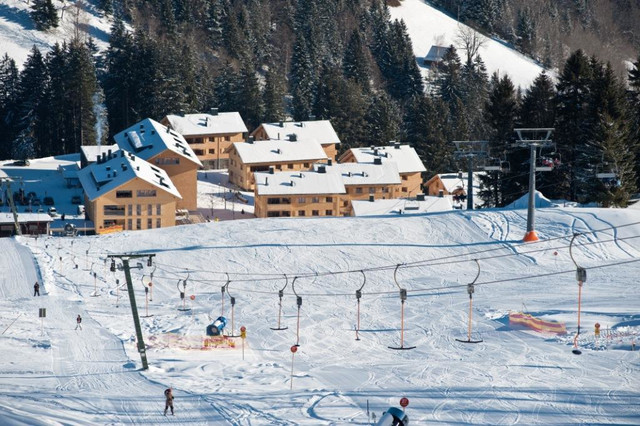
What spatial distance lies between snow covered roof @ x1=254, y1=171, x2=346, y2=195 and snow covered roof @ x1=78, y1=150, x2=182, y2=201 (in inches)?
254

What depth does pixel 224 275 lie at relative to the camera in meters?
49.6

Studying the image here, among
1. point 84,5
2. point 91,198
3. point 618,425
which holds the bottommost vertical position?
point 618,425

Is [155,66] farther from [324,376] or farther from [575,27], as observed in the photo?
[575,27]

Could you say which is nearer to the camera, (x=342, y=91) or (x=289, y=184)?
(x=289, y=184)

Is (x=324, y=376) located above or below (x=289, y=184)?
below

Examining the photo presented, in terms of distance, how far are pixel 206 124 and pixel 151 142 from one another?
12.6 metres

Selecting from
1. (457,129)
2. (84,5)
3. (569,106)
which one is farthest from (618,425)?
(84,5)

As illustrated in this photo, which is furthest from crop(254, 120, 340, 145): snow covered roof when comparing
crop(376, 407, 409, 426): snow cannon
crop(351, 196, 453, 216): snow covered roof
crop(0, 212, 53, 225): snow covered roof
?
crop(376, 407, 409, 426): snow cannon

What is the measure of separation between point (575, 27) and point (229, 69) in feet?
249

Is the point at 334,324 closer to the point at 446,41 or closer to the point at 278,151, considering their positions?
the point at 278,151

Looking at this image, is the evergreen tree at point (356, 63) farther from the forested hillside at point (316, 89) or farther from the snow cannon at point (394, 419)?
the snow cannon at point (394, 419)

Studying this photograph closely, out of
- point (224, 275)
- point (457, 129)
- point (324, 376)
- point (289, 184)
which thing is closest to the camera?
point (324, 376)

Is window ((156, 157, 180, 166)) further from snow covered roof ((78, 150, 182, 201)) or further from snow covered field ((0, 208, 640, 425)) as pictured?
snow covered field ((0, 208, 640, 425))

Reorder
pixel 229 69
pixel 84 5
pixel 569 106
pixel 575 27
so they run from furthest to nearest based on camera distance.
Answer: pixel 575 27
pixel 84 5
pixel 229 69
pixel 569 106
